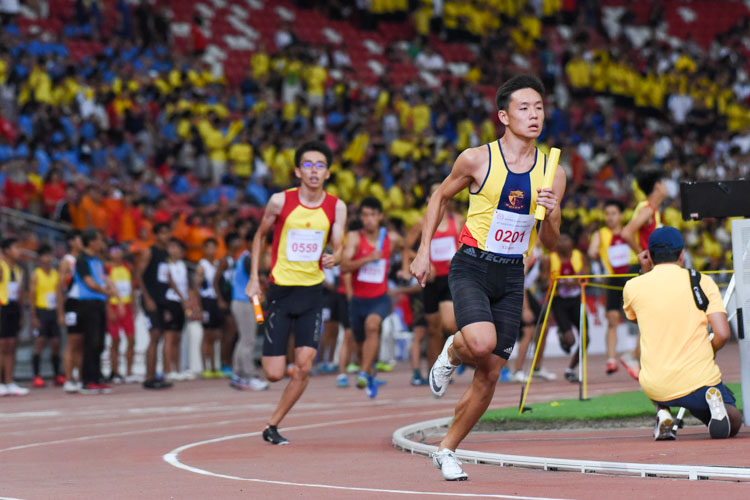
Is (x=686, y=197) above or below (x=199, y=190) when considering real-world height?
below

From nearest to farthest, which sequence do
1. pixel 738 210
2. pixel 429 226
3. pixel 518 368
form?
pixel 429 226, pixel 738 210, pixel 518 368

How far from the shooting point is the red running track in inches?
293

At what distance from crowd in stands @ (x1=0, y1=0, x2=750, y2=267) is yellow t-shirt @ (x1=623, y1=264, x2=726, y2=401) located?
13.1 m

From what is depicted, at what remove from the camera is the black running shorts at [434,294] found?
16500 millimetres

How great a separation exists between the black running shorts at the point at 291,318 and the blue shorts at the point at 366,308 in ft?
17.7

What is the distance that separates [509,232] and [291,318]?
3.79 metres

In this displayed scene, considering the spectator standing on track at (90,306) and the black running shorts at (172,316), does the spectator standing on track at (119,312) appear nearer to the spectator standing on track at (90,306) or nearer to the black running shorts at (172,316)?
the black running shorts at (172,316)

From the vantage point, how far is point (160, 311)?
1917cm

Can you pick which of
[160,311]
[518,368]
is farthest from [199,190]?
[518,368]

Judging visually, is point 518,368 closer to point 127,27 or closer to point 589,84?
point 127,27

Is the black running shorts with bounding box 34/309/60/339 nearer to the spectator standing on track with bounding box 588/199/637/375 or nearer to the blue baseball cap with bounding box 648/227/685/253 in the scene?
the spectator standing on track with bounding box 588/199/637/375

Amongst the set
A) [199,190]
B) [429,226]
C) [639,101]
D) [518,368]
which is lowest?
[518,368]

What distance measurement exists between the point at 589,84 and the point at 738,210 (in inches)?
1101

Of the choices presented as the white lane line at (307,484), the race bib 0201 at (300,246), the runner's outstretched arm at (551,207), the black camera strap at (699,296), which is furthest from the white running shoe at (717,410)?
the race bib 0201 at (300,246)
